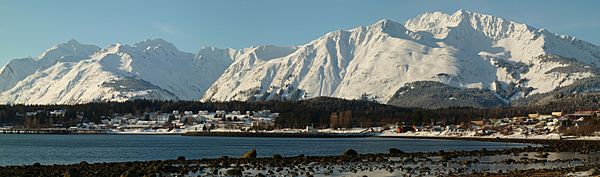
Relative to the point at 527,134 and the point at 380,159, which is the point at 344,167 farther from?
the point at 527,134

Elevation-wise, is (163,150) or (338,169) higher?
(163,150)

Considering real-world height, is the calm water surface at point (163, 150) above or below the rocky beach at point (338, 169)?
above

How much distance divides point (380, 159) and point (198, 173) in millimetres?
23218

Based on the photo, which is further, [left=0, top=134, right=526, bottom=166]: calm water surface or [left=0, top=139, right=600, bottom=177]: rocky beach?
[left=0, top=134, right=526, bottom=166]: calm water surface

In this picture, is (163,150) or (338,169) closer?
(338,169)

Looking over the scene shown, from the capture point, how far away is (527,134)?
552 feet

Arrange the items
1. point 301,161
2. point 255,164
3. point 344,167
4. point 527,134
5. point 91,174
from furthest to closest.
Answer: point 527,134, point 301,161, point 255,164, point 344,167, point 91,174

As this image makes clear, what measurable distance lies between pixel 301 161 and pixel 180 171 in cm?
1658

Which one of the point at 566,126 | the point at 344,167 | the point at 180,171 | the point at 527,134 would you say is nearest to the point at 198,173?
the point at 180,171

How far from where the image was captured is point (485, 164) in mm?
64500

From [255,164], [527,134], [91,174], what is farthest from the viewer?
[527,134]

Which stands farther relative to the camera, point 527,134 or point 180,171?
point 527,134

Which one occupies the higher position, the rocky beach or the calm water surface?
the calm water surface

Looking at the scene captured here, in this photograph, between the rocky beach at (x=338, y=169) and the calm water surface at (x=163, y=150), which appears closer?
the rocky beach at (x=338, y=169)
